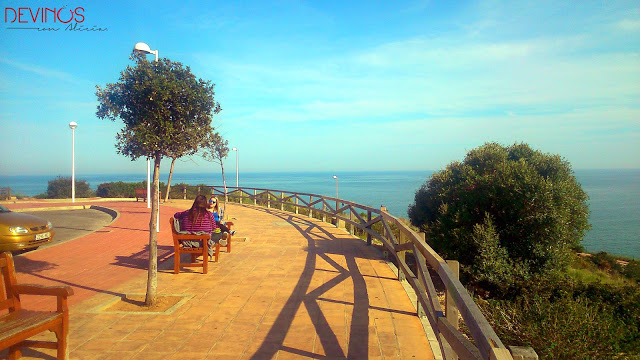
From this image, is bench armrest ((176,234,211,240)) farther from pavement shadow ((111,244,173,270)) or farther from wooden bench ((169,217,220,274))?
pavement shadow ((111,244,173,270))

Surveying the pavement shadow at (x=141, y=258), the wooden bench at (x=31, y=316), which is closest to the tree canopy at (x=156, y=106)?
the wooden bench at (x=31, y=316)

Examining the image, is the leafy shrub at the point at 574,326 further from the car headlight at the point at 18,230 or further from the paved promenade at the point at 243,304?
the car headlight at the point at 18,230

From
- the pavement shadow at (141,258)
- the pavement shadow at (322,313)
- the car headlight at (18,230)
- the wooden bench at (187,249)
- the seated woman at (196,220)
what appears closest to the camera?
the pavement shadow at (322,313)

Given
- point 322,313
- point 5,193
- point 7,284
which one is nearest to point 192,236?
point 322,313

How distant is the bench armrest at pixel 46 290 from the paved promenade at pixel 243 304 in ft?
2.27

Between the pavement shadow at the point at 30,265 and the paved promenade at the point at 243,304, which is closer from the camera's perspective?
the paved promenade at the point at 243,304

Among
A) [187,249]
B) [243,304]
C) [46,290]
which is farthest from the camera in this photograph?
[187,249]

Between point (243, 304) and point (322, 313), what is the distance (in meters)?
1.08

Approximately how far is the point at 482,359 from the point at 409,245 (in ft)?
11.3

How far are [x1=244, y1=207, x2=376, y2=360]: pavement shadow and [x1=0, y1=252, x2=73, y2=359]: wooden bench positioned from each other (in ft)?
5.23

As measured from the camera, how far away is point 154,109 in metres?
5.25

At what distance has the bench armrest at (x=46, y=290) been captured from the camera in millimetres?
3410

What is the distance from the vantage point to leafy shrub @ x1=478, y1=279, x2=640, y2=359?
17.3 feet

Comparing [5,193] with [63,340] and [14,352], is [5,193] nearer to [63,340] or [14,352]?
[14,352]
